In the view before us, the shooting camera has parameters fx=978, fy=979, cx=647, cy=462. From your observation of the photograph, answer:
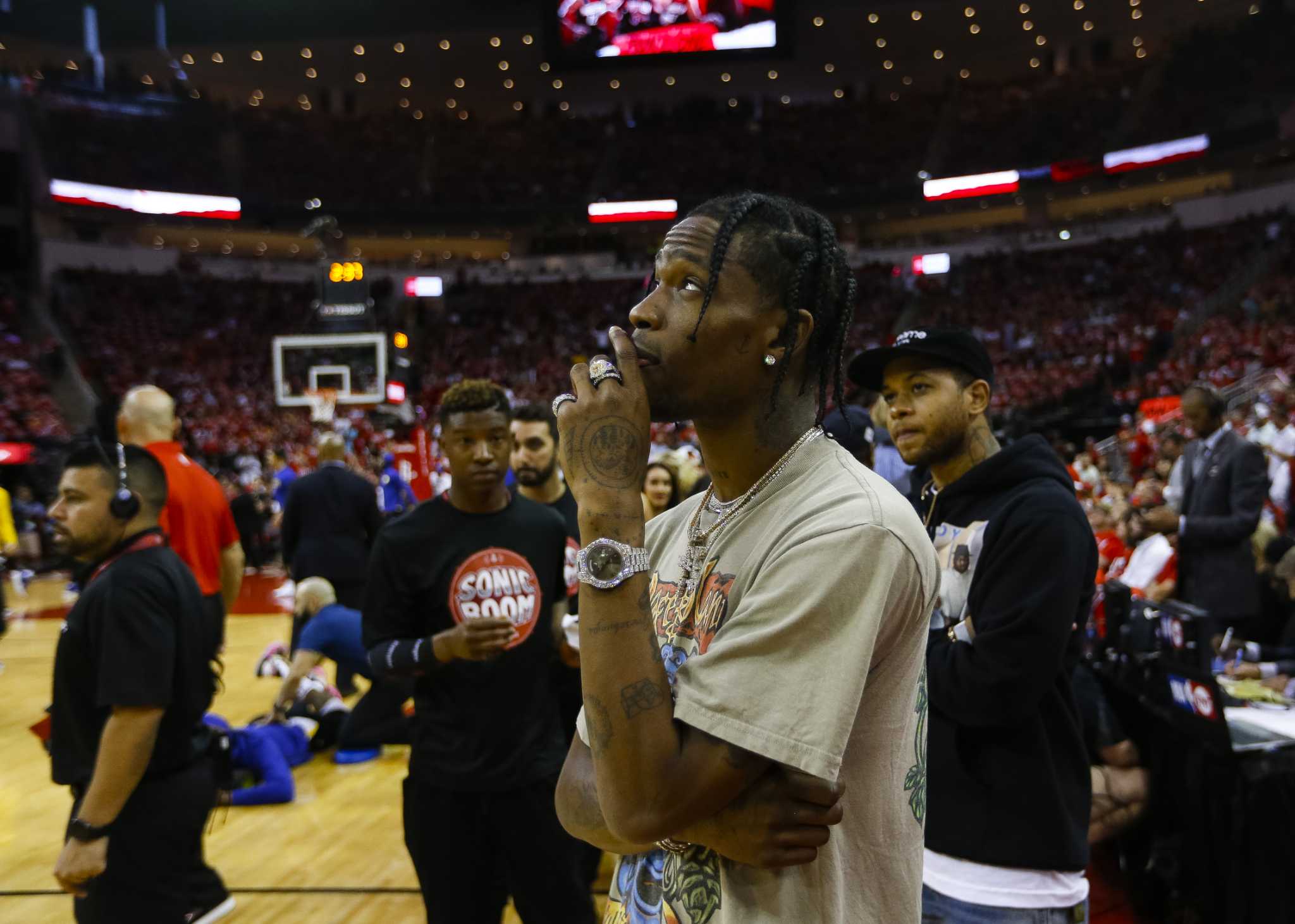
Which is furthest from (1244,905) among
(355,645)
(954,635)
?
(355,645)

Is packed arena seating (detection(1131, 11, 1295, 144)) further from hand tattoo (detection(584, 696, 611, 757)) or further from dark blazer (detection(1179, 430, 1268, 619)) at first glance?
hand tattoo (detection(584, 696, 611, 757))

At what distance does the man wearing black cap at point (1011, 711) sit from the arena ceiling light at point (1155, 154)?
26.1 meters

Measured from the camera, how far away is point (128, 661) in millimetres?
2521

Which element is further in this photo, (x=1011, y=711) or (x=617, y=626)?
(x=1011, y=711)

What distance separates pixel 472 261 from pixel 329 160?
17.5ft

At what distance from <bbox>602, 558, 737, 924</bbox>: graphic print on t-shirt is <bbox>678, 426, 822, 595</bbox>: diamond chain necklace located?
3 centimetres

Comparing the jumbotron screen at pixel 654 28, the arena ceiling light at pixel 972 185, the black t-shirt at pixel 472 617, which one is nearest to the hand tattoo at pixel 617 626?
the black t-shirt at pixel 472 617

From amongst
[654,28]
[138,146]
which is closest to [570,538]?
[654,28]

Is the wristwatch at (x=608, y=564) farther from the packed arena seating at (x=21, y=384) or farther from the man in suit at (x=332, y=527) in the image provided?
the packed arena seating at (x=21, y=384)

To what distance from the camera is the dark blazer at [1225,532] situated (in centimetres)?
505

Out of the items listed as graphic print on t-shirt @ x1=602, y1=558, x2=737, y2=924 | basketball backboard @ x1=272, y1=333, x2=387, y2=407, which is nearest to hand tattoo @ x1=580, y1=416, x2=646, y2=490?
graphic print on t-shirt @ x1=602, y1=558, x2=737, y2=924

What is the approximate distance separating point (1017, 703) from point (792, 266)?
1.17 metres

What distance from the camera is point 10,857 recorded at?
15.3ft

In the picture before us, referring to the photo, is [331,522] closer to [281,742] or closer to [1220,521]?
[281,742]
